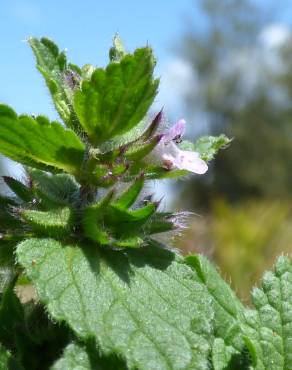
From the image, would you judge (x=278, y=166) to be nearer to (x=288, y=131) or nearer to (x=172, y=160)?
(x=288, y=131)

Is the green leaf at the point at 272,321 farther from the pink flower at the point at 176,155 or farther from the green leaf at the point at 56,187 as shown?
the green leaf at the point at 56,187

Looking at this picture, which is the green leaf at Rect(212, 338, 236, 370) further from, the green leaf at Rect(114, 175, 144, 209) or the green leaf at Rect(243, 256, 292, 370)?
the green leaf at Rect(114, 175, 144, 209)

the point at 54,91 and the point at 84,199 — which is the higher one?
the point at 54,91

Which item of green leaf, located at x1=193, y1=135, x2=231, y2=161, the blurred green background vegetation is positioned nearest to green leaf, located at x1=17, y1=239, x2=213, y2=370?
green leaf, located at x1=193, y1=135, x2=231, y2=161

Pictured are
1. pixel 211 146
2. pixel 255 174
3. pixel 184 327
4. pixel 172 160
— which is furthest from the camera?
pixel 255 174

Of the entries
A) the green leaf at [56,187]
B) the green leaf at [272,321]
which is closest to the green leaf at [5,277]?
the green leaf at [56,187]

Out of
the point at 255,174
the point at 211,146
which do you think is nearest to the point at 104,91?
the point at 211,146

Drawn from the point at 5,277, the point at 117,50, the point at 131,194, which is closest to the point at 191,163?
the point at 131,194
